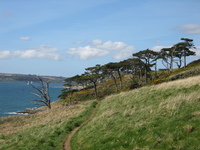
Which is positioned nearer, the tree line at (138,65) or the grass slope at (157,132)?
the grass slope at (157,132)

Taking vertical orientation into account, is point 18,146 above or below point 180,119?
below

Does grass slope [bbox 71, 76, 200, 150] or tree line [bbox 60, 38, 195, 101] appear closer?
grass slope [bbox 71, 76, 200, 150]

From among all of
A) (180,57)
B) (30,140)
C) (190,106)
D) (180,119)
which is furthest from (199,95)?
(180,57)

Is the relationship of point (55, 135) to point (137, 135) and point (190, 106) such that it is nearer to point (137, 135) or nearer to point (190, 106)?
point (137, 135)

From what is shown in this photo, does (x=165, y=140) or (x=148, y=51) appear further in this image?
(x=148, y=51)

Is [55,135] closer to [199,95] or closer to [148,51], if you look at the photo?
[199,95]

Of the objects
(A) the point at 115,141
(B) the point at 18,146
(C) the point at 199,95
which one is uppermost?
(C) the point at 199,95

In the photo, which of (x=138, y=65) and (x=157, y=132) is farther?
(x=138, y=65)

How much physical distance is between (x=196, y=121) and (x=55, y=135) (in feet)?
39.2

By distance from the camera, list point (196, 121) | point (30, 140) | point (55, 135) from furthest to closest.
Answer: point (55, 135)
point (30, 140)
point (196, 121)

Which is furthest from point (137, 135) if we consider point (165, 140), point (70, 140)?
point (70, 140)

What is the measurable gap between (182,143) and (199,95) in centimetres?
859

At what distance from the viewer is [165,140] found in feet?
34.6

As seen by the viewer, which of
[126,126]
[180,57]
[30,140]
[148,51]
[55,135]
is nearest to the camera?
[126,126]
